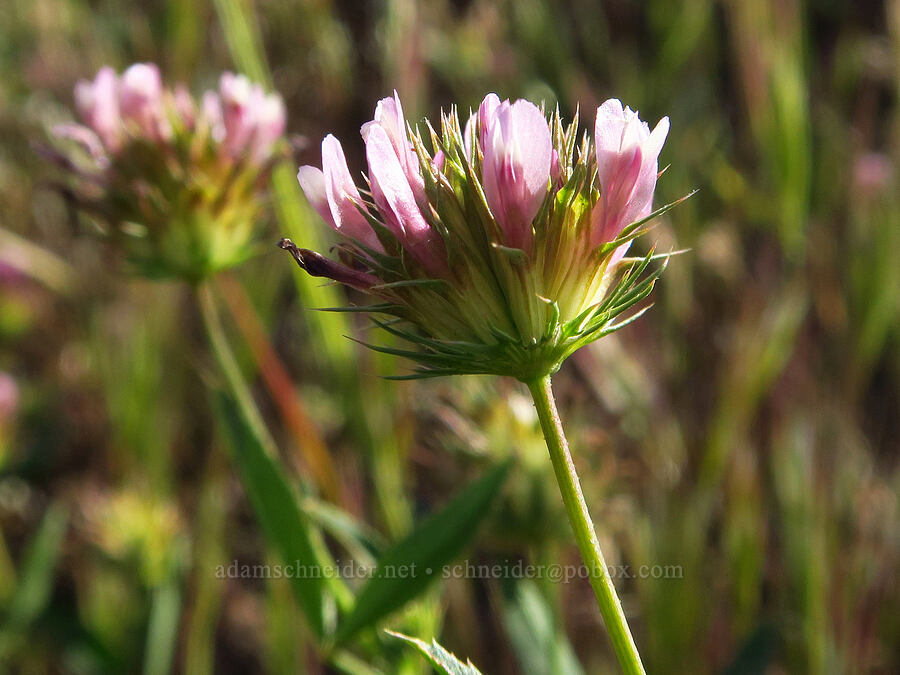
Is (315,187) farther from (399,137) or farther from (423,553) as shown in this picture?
(423,553)

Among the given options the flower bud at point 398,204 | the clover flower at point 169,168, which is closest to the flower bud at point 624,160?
the flower bud at point 398,204

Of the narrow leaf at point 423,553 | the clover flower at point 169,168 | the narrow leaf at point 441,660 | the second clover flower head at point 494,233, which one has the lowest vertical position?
the narrow leaf at point 441,660

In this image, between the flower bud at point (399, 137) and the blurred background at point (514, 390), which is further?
the blurred background at point (514, 390)

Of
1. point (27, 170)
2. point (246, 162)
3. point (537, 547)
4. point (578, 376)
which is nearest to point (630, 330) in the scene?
point (578, 376)

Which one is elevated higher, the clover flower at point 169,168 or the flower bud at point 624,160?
the clover flower at point 169,168

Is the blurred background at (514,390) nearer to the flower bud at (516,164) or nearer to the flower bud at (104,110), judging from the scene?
the flower bud at (104,110)

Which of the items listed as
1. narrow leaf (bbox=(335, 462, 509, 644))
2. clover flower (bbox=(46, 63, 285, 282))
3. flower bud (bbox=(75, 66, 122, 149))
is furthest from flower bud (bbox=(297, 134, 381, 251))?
flower bud (bbox=(75, 66, 122, 149))
